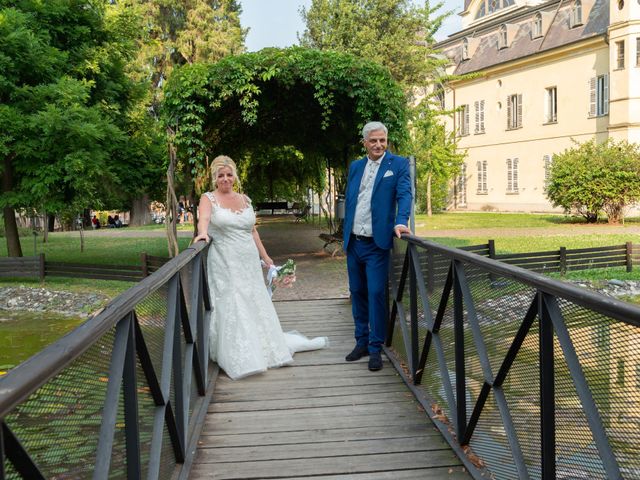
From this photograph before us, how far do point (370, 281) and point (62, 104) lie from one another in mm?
11024

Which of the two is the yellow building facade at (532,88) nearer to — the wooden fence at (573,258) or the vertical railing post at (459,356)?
the wooden fence at (573,258)

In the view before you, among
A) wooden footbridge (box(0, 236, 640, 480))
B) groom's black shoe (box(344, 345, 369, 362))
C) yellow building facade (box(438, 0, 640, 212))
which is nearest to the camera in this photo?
wooden footbridge (box(0, 236, 640, 480))

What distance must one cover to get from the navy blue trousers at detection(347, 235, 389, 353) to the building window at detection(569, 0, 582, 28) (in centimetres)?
3460

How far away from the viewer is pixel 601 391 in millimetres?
1904

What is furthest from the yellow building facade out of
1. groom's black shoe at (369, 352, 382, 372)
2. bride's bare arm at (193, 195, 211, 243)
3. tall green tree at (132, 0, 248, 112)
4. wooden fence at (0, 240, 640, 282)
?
bride's bare arm at (193, 195, 211, 243)

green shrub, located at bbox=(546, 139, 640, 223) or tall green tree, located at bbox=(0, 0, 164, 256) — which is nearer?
tall green tree, located at bbox=(0, 0, 164, 256)

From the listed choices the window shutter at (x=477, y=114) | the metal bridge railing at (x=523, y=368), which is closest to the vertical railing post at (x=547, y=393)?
the metal bridge railing at (x=523, y=368)

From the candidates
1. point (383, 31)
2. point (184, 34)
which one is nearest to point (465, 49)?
point (383, 31)

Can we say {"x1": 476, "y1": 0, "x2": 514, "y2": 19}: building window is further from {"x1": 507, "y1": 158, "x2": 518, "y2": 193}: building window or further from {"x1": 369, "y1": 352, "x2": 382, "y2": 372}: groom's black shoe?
{"x1": 369, "y1": 352, "x2": 382, "y2": 372}: groom's black shoe

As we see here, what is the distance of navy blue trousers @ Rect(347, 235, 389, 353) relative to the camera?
16.5ft

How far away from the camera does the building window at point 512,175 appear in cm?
3931

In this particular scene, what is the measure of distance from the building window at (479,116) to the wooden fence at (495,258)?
2934cm

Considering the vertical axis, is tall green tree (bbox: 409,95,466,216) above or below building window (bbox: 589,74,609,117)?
below

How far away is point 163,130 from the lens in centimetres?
1252
